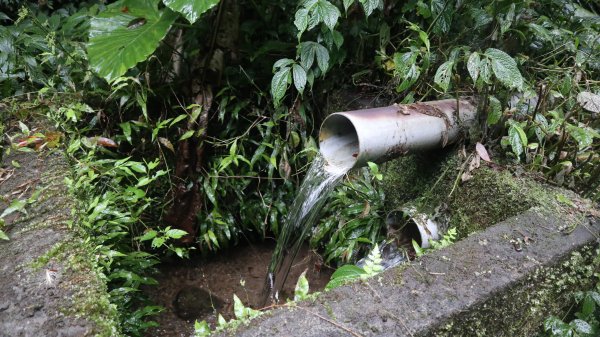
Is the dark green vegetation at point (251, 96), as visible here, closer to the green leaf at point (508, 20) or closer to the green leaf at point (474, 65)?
the green leaf at point (508, 20)

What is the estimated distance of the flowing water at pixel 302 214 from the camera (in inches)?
99.1

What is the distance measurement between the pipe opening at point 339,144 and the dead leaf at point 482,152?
692 millimetres

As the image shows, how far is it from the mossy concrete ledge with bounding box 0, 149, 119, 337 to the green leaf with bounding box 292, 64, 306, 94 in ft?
4.66

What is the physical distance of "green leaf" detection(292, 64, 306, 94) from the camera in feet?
9.09

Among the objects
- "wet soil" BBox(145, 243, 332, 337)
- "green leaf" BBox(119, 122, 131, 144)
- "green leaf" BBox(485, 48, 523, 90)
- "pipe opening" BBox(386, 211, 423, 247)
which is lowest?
"wet soil" BBox(145, 243, 332, 337)

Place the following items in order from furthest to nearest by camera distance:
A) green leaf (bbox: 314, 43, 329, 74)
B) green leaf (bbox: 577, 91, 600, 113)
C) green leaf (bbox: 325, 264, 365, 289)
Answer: green leaf (bbox: 314, 43, 329, 74) → green leaf (bbox: 577, 91, 600, 113) → green leaf (bbox: 325, 264, 365, 289)

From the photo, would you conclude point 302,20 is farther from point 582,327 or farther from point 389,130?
point 582,327

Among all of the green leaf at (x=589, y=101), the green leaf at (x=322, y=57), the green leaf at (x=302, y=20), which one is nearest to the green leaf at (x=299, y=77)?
the green leaf at (x=322, y=57)

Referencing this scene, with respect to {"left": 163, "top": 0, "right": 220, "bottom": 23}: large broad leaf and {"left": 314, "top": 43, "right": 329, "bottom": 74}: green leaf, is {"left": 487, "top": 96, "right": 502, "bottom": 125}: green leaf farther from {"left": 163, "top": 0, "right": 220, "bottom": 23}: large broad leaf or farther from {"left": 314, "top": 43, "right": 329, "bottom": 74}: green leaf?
{"left": 163, "top": 0, "right": 220, "bottom": 23}: large broad leaf

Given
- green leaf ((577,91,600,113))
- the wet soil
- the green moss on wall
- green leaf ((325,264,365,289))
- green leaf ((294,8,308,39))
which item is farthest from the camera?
the wet soil

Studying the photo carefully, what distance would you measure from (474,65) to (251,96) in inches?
72.3

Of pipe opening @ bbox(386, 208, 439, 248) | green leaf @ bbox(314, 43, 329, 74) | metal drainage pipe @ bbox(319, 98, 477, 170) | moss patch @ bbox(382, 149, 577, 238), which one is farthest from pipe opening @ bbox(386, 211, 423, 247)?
green leaf @ bbox(314, 43, 329, 74)

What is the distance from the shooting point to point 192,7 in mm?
2525

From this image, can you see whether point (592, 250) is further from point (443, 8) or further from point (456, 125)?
point (443, 8)
